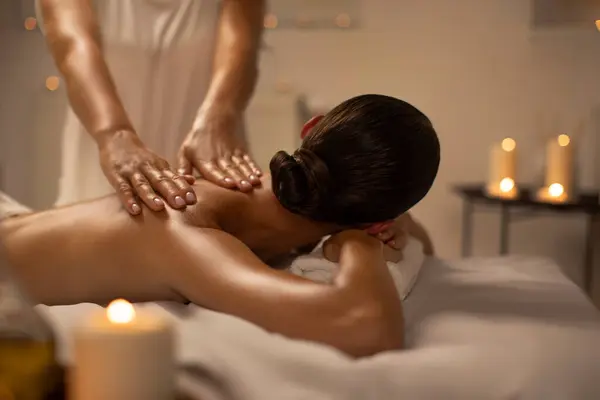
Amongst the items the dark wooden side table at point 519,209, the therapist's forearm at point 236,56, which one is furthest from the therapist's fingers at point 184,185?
the dark wooden side table at point 519,209

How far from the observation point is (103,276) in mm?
691

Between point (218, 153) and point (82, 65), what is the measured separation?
23 centimetres

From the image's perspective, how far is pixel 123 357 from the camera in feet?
1.15

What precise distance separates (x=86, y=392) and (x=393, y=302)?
31cm

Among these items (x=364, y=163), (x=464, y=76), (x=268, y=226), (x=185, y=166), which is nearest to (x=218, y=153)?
(x=185, y=166)

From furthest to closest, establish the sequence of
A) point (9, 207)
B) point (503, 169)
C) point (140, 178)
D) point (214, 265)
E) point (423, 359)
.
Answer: point (503, 169) < point (9, 207) < point (140, 178) < point (214, 265) < point (423, 359)

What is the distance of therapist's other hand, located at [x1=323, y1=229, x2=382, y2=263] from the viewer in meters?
0.66

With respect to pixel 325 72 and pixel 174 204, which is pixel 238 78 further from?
pixel 174 204

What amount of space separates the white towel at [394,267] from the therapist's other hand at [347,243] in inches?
0.5

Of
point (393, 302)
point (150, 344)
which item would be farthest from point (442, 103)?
point (150, 344)

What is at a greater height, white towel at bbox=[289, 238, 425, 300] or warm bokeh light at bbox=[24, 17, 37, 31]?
warm bokeh light at bbox=[24, 17, 37, 31]

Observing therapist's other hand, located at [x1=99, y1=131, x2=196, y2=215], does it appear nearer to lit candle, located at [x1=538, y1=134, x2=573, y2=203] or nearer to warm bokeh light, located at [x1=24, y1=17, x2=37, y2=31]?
warm bokeh light, located at [x1=24, y1=17, x2=37, y2=31]

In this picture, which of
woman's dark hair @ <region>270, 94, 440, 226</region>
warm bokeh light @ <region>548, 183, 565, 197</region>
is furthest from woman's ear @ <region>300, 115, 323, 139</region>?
warm bokeh light @ <region>548, 183, 565, 197</region>

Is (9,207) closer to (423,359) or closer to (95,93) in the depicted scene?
(95,93)
